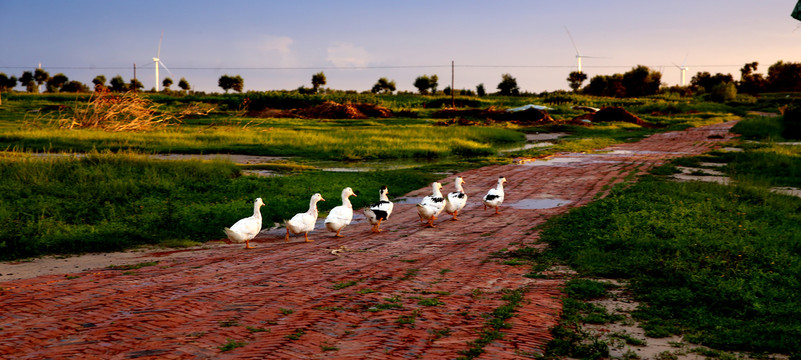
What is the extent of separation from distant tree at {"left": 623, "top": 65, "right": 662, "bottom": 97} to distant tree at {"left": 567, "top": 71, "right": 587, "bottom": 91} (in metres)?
7.00

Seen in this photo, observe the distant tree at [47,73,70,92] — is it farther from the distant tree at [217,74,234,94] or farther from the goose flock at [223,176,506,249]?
the goose flock at [223,176,506,249]

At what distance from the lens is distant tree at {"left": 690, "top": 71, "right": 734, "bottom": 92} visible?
11131 centimetres

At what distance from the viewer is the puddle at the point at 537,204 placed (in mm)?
15195

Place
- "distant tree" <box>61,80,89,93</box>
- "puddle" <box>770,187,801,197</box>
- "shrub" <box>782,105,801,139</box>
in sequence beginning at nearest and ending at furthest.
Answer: "puddle" <box>770,187,801,197</box> → "shrub" <box>782,105,801,139</box> → "distant tree" <box>61,80,89,93</box>

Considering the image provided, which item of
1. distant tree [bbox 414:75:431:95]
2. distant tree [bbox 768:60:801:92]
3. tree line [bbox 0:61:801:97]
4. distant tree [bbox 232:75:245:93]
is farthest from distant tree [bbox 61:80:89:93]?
distant tree [bbox 768:60:801:92]

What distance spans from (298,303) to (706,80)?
12307 cm

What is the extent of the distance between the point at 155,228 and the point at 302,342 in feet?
26.5

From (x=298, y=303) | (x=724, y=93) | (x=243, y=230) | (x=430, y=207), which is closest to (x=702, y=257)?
(x=430, y=207)

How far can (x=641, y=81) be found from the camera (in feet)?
347

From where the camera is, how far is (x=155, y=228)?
43.0ft

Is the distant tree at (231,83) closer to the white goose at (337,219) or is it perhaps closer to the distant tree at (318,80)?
the distant tree at (318,80)

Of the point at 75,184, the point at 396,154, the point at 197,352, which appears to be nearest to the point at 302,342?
the point at 197,352

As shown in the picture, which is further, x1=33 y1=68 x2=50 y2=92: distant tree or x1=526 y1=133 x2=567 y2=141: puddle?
x1=33 y1=68 x2=50 y2=92: distant tree

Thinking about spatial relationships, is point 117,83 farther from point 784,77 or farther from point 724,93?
point 784,77
